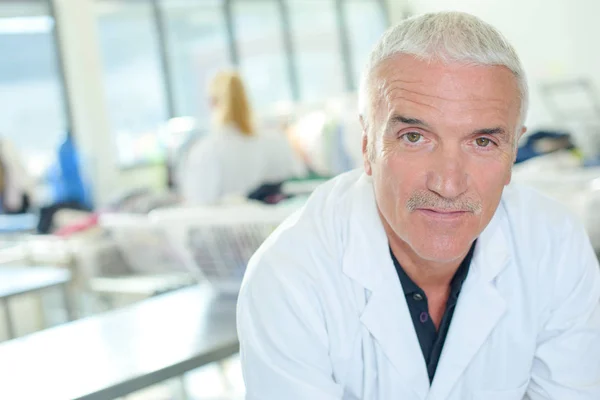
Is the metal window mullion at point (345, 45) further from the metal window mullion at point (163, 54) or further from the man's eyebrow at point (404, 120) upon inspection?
the man's eyebrow at point (404, 120)

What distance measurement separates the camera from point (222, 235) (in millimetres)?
1723

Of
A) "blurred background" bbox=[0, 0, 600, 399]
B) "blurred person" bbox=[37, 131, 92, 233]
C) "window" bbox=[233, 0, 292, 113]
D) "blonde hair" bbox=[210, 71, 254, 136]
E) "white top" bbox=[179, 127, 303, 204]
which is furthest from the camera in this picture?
"window" bbox=[233, 0, 292, 113]

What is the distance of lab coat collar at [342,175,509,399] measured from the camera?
1.19 metres

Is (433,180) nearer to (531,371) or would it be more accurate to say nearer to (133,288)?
(531,371)

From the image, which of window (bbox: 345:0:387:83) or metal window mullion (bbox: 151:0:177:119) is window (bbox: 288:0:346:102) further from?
metal window mullion (bbox: 151:0:177:119)

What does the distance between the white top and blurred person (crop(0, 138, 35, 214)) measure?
143 cm

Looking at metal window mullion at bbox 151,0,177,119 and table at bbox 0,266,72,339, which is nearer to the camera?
table at bbox 0,266,72,339

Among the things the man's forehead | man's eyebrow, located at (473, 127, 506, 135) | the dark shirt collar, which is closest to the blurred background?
the man's forehead

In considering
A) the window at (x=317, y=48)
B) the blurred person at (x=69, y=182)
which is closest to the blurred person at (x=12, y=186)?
the blurred person at (x=69, y=182)

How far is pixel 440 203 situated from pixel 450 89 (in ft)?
0.53

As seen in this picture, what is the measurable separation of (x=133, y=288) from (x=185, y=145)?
1.93 m

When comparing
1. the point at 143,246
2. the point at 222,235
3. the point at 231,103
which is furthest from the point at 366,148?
the point at 231,103

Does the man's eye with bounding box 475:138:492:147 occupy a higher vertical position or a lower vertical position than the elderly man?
higher

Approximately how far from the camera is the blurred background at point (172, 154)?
5.13 feet
